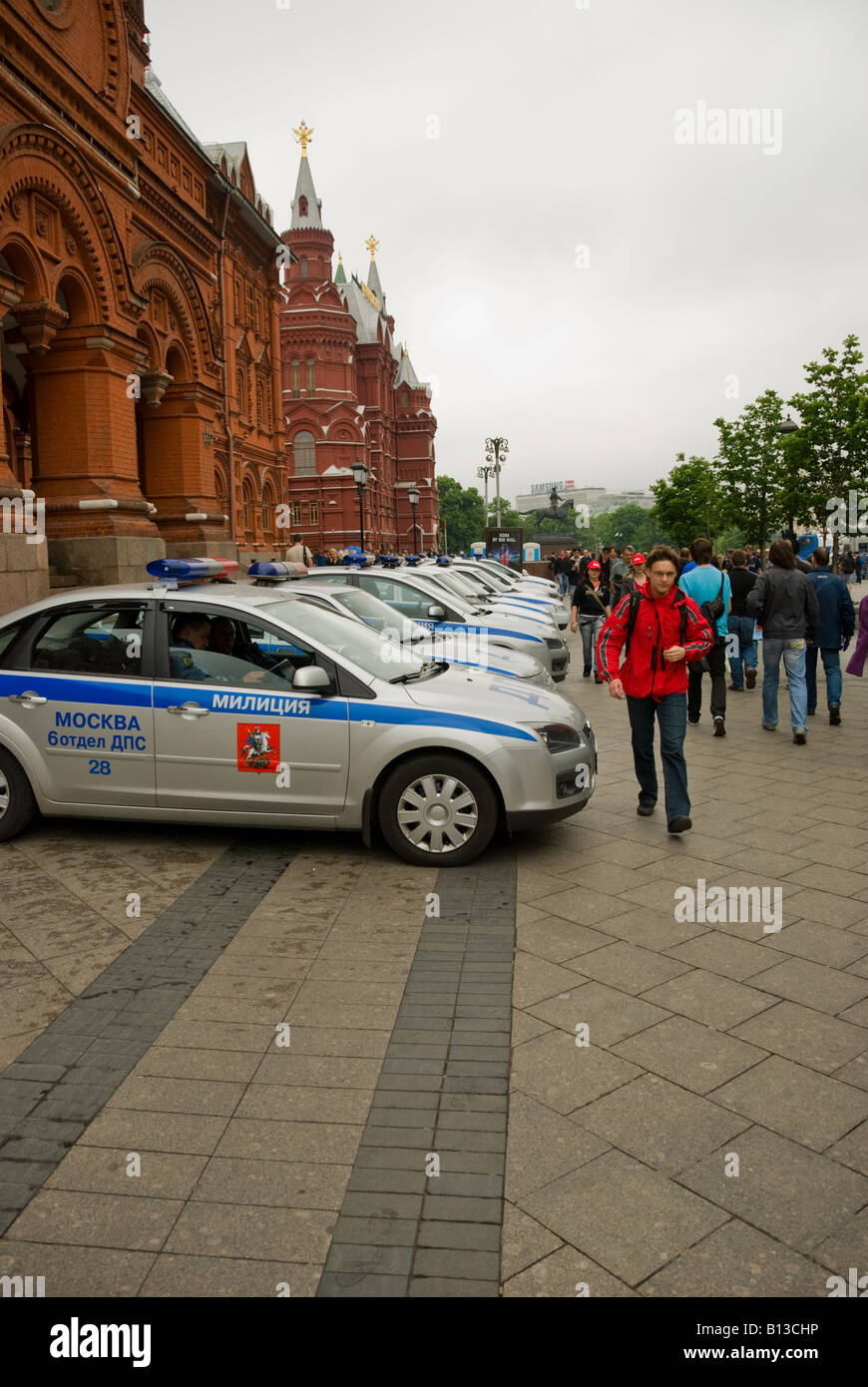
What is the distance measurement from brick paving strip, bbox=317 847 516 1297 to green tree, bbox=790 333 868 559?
3164cm

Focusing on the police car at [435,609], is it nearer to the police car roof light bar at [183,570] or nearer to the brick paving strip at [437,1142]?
the police car roof light bar at [183,570]

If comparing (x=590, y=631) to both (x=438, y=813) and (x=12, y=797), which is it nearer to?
(x=438, y=813)

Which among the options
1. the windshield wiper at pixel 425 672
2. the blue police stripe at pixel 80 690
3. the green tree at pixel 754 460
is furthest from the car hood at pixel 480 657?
the green tree at pixel 754 460

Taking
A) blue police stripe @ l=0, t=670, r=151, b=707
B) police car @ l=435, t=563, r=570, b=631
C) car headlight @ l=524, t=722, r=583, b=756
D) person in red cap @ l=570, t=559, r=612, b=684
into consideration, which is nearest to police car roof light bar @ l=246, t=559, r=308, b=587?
blue police stripe @ l=0, t=670, r=151, b=707

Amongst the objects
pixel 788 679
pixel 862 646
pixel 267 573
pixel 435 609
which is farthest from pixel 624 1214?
pixel 435 609

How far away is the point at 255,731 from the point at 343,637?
1.13m

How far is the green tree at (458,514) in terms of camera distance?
137712 millimetres

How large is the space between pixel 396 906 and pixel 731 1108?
2.43 metres

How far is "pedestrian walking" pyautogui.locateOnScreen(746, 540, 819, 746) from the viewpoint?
34.6 ft

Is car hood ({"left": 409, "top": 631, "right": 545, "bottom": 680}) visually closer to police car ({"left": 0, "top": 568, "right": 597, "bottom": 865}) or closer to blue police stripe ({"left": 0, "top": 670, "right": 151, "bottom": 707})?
police car ({"left": 0, "top": 568, "right": 597, "bottom": 865})

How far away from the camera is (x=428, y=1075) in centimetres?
382

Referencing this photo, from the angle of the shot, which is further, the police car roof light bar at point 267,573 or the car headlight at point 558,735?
the police car roof light bar at point 267,573

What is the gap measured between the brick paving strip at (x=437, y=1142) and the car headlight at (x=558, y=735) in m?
1.49

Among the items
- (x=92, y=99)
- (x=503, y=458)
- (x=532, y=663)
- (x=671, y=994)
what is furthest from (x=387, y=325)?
(x=671, y=994)
